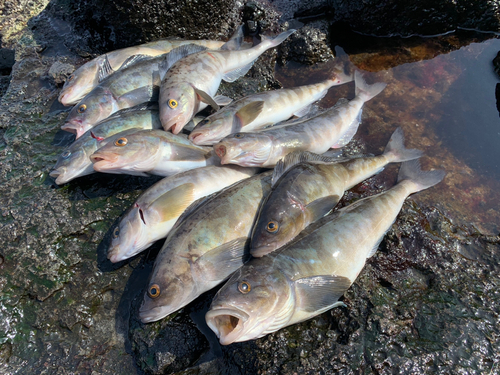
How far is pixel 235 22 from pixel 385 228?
473cm

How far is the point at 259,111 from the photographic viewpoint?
419 cm

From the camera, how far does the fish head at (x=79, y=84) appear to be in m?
4.82

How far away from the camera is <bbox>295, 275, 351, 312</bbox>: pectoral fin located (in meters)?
2.79

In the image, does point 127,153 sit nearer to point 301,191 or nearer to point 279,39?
point 301,191

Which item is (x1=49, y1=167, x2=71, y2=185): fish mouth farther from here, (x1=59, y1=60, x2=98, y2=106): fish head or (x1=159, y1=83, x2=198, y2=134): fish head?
(x1=59, y1=60, x2=98, y2=106): fish head

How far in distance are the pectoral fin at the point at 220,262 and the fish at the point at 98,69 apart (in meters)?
3.38

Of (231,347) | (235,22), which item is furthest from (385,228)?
(235,22)

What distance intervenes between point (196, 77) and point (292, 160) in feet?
5.95

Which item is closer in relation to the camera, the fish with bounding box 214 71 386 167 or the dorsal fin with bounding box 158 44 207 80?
the fish with bounding box 214 71 386 167

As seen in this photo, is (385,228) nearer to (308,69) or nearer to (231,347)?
(231,347)

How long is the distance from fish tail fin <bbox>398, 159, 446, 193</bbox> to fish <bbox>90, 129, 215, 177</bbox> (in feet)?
7.56

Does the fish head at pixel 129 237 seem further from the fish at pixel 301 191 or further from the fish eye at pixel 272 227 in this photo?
the fish eye at pixel 272 227

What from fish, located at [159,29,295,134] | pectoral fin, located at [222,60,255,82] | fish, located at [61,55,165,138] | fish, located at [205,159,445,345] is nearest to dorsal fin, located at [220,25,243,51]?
fish, located at [159,29,295,134]

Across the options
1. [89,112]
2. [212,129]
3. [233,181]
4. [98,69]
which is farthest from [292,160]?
[98,69]
